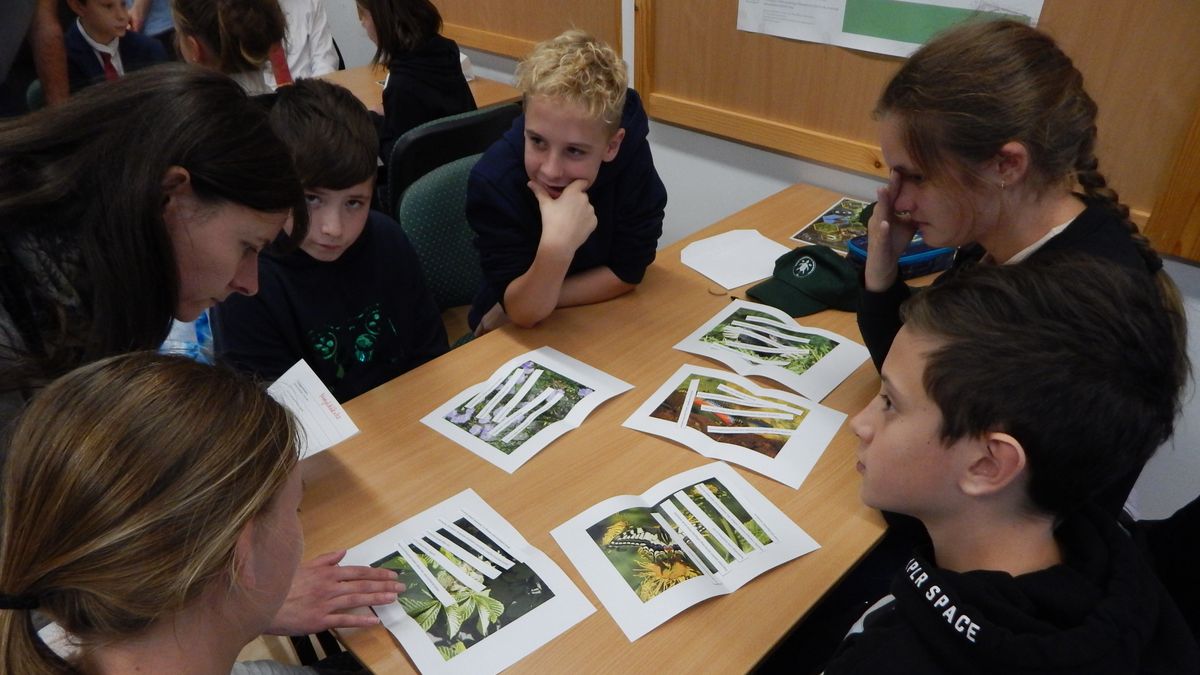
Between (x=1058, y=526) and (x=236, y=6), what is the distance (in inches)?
105

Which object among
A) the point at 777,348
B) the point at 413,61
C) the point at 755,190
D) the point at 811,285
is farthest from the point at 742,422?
the point at 413,61

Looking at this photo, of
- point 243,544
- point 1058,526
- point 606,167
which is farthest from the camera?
point 606,167

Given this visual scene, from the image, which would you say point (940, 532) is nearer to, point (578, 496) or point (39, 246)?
point (578, 496)

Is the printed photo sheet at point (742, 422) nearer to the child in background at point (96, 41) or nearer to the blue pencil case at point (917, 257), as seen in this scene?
the blue pencil case at point (917, 257)

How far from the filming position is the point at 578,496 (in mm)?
1080

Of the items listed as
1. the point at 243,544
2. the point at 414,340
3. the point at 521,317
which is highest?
the point at 243,544

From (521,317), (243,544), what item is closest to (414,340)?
(521,317)

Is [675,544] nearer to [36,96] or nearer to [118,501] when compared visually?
[118,501]

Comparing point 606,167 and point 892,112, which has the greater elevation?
point 892,112

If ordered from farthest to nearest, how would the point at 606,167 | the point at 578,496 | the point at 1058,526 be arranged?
1. the point at 606,167
2. the point at 578,496
3. the point at 1058,526

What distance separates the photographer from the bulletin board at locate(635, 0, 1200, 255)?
1.55 m

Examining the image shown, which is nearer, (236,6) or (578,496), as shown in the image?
(578,496)

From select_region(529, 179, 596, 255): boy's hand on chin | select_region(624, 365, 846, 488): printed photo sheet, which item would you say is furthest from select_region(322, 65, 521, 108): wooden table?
select_region(624, 365, 846, 488): printed photo sheet

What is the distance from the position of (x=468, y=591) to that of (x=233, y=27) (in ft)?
7.46
